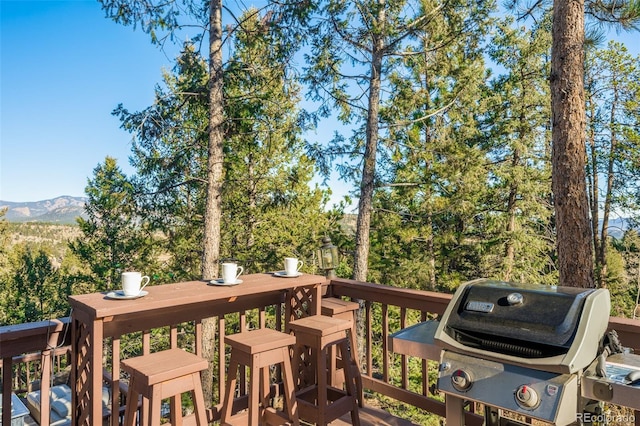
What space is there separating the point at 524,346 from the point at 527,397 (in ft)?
0.54

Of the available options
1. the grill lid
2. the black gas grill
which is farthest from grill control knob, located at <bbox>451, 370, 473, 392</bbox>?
the grill lid

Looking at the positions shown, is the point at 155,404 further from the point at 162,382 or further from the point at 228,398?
the point at 228,398

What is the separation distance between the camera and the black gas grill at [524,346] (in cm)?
120

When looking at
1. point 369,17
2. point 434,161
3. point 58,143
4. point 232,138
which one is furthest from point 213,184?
point 58,143

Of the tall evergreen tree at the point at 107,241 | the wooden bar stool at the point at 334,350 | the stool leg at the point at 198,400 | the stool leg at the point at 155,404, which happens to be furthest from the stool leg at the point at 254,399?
the tall evergreen tree at the point at 107,241

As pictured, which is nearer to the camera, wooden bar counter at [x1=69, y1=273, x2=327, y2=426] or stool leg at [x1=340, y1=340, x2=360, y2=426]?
wooden bar counter at [x1=69, y1=273, x2=327, y2=426]

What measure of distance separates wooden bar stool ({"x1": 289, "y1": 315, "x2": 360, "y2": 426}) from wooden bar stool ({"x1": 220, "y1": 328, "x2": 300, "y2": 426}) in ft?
0.44

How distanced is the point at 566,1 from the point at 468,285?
3.08m

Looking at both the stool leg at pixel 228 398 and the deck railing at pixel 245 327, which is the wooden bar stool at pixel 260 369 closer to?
the stool leg at pixel 228 398

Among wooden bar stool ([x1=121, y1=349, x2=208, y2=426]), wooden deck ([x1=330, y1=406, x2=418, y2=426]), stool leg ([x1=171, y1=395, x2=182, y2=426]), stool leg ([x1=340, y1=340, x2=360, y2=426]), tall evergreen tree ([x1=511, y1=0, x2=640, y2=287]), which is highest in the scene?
tall evergreen tree ([x1=511, y1=0, x2=640, y2=287])

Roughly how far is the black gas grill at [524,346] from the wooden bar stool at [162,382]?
1.07 metres

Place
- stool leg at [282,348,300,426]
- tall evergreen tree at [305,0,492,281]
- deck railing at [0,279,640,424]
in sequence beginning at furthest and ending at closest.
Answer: tall evergreen tree at [305,0,492,281]
stool leg at [282,348,300,426]
deck railing at [0,279,640,424]

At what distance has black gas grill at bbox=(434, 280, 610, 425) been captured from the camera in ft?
3.94

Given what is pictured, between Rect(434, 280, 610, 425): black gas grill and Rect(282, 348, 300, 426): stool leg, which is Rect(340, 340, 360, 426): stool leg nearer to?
Rect(282, 348, 300, 426): stool leg
